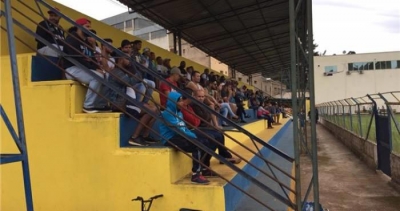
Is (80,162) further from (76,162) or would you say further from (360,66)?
(360,66)

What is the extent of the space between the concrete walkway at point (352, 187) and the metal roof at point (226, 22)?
5.49 metres

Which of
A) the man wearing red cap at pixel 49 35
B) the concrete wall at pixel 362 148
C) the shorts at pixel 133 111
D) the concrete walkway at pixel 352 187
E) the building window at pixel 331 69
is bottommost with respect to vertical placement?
the concrete walkway at pixel 352 187

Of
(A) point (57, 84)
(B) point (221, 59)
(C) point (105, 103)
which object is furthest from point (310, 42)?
(B) point (221, 59)

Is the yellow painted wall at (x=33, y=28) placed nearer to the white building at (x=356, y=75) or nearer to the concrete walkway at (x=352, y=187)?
the concrete walkway at (x=352, y=187)

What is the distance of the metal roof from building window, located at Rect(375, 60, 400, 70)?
26848mm

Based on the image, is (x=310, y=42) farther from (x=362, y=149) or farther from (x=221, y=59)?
(x=221, y=59)

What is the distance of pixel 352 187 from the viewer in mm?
6496

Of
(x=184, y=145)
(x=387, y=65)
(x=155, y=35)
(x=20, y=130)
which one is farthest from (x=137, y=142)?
(x=387, y=65)

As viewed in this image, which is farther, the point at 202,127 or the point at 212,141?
the point at 202,127

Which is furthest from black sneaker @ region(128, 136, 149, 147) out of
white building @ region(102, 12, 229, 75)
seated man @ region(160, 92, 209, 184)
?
white building @ region(102, 12, 229, 75)

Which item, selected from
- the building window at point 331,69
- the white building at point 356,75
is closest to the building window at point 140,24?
the white building at point 356,75

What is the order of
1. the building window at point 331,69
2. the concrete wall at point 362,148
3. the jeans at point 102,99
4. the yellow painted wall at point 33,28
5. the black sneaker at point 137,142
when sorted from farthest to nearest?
the building window at point 331,69
the concrete wall at point 362,148
the yellow painted wall at point 33,28
the jeans at point 102,99
the black sneaker at point 137,142

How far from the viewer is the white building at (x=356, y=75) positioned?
41594 millimetres

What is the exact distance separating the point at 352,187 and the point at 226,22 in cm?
827
